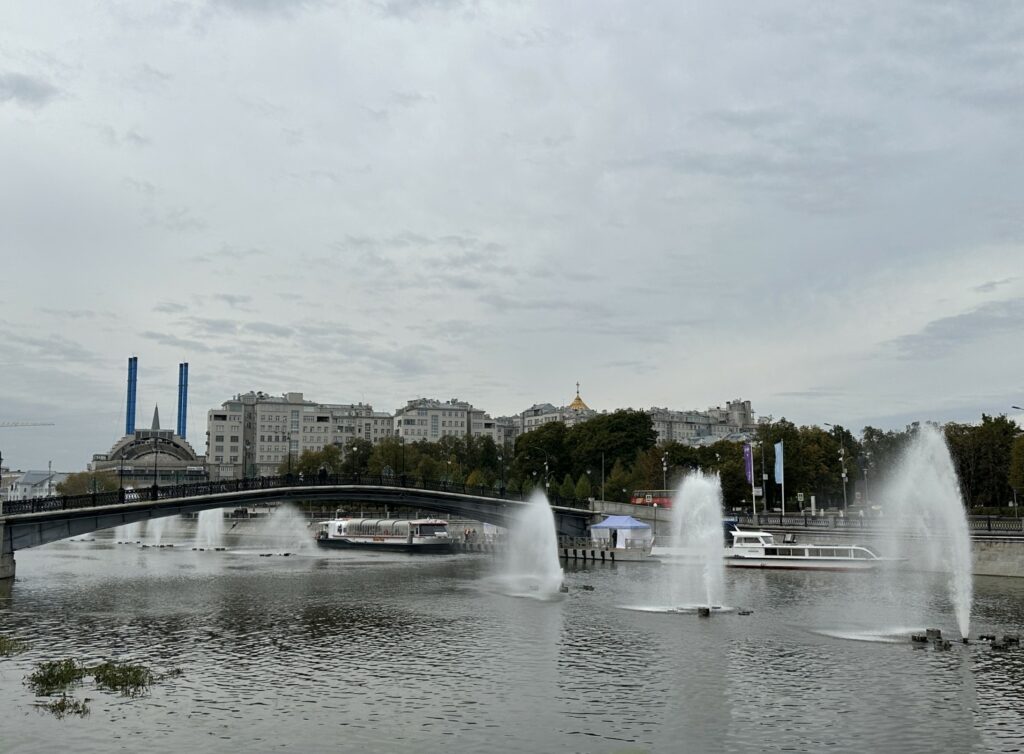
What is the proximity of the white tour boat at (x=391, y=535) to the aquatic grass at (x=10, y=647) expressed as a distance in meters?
71.0

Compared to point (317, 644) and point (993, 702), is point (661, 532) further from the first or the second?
point (993, 702)

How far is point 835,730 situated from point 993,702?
6811 mm

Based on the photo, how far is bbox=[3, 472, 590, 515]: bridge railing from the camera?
67.3m

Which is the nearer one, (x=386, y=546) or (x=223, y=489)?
(x=223, y=489)

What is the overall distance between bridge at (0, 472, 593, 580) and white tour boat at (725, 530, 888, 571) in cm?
2233

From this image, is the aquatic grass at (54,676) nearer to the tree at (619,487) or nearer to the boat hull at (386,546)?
the boat hull at (386,546)

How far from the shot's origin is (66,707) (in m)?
29.0

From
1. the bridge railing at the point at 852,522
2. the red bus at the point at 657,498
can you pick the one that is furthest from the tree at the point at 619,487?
the bridge railing at the point at 852,522

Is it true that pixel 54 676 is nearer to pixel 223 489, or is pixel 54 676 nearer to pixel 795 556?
pixel 223 489

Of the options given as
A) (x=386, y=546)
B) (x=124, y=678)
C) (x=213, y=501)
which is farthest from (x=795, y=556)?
(x=124, y=678)

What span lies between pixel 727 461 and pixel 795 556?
155 feet

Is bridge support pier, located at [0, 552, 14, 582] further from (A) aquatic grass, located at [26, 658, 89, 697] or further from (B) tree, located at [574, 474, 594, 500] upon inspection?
(B) tree, located at [574, 474, 594, 500]

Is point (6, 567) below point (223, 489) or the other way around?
below

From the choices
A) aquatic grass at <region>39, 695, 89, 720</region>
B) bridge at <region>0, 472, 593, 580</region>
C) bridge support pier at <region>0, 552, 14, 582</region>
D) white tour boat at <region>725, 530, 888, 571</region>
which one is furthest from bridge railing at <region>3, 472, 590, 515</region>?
aquatic grass at <region>39, 695, 89, 720</region>
